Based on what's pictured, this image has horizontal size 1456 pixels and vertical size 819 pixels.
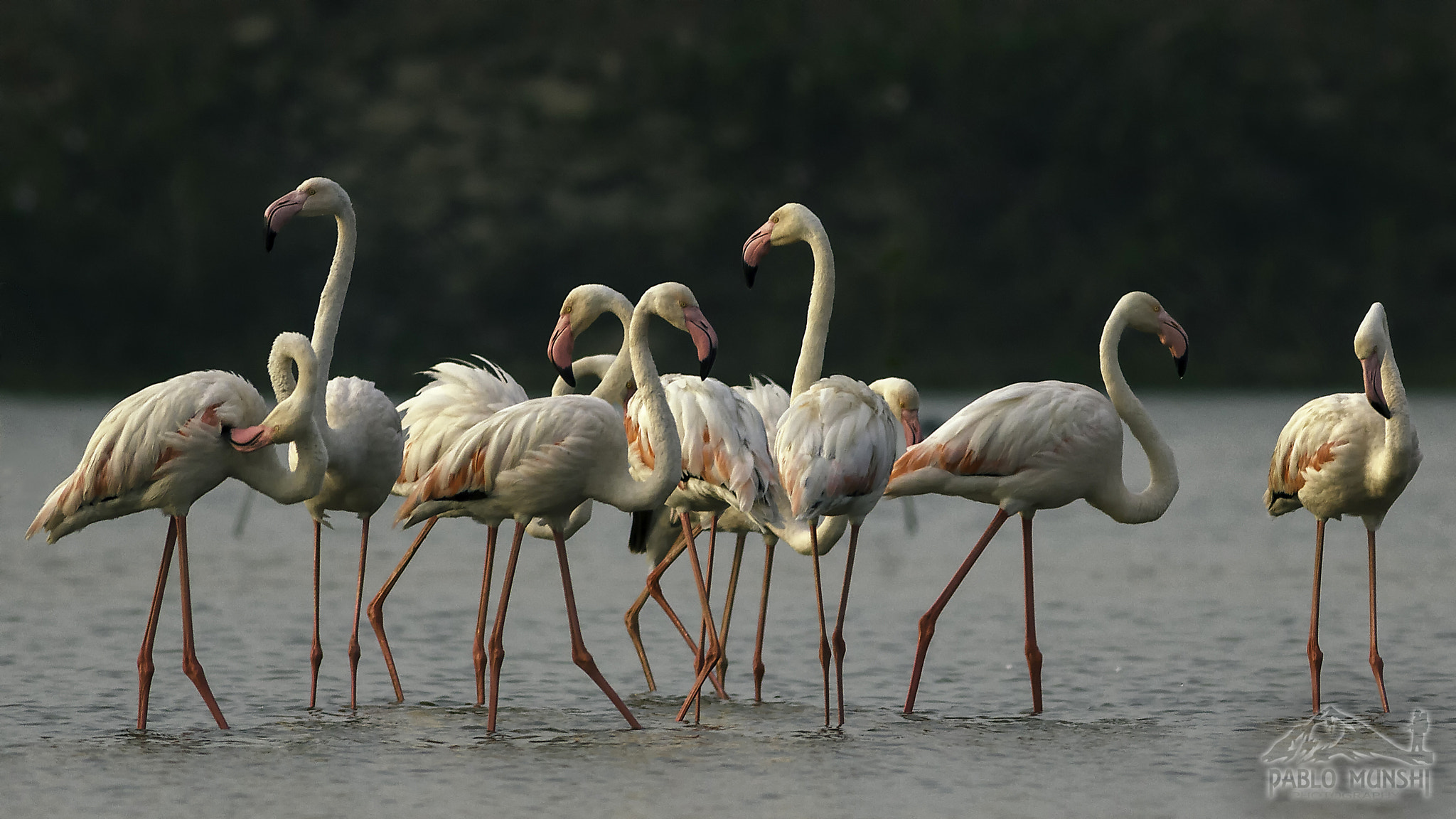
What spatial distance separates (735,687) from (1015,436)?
6.54 ft

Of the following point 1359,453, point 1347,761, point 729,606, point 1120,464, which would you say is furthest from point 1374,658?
point 729,606

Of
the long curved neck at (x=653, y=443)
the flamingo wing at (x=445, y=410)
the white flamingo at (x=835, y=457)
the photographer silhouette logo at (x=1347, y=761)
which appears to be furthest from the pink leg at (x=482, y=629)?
the photographer silhouette logo at (x=1347, y=761)

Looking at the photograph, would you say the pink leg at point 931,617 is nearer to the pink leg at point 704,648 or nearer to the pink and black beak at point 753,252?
the pink leg at point 704,648

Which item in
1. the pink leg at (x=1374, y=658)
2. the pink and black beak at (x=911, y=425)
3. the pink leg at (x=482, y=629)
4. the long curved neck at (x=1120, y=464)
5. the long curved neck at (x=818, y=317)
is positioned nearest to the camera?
the pink leg at (x=482, y=629)

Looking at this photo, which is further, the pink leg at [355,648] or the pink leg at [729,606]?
the pink leg at [729,606]

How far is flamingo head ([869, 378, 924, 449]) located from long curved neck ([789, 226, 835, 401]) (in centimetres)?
40

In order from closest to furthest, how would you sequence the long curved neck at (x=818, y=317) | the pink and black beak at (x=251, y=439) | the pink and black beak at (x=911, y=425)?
the pink and black beak at (x=251, y=439), the long curved neck at (x=818, y=317), the pink and black beak at (x=911, y=425)

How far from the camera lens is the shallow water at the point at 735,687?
23.0ft

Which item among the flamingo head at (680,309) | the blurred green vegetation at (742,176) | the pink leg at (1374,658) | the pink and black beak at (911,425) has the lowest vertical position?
the pink leg at (1374,658)

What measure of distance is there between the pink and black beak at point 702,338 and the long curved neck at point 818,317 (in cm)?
93

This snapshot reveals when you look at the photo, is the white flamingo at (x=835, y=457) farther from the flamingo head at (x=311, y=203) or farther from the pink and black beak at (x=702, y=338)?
the flamingo head at (x=311, y=203)

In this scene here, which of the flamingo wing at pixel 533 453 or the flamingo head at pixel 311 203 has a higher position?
the flamingo head at pixel 311 203

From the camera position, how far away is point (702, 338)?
7871mm

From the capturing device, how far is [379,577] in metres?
14.1
